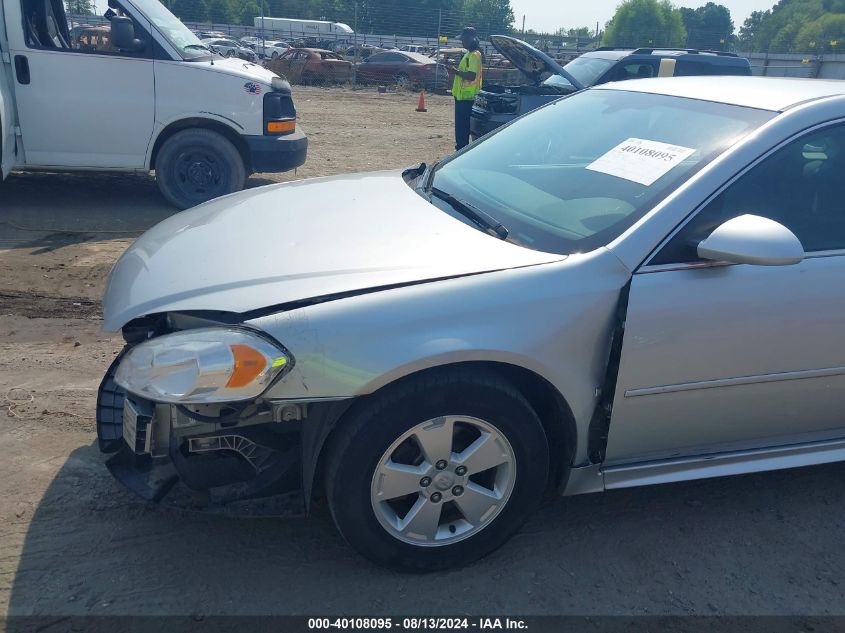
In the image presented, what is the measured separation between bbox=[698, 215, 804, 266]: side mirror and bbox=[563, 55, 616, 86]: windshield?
8.35 m

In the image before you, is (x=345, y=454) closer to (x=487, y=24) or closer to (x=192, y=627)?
(x=192, y=627)

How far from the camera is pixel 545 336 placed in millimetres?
2443

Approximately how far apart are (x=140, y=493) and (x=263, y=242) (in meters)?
1.00

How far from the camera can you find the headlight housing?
89.0 inches

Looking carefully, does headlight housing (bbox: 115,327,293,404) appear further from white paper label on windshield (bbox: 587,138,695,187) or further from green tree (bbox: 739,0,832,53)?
green tree (bbox: 739,0,832,53)

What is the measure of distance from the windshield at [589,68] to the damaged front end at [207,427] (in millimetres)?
8941

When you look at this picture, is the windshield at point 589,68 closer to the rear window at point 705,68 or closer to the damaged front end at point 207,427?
the rear window at point 705,68

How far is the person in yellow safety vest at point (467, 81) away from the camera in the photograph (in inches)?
416

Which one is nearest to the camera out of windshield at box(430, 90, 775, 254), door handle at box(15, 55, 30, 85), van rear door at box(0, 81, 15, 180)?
windshield at box(430, 90, 775, 254)

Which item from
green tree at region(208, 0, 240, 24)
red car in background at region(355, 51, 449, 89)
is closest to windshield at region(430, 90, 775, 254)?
red car in background at region(355, 51, 449, 89)

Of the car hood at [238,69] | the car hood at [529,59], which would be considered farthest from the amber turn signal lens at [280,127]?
the car hood at [529,59]

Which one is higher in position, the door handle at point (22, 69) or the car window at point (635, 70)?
the car window at point (635, 70)

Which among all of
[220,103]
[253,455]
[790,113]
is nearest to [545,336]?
[253,455]

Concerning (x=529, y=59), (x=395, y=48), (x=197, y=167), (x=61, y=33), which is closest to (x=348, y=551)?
(x=197, y=167)
